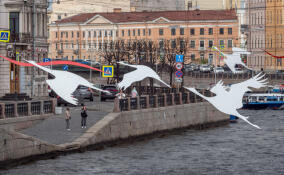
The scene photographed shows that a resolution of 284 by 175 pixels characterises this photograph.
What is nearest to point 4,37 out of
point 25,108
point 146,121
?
point 25,108

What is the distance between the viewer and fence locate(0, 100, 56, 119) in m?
42.0

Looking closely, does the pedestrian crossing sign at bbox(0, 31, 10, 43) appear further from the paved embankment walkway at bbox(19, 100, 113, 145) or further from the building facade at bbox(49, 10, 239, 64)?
the building facade at bbox(49, 10, 239, 64)

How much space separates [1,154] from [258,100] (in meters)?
47.4

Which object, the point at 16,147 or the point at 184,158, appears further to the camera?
the point at 184,158

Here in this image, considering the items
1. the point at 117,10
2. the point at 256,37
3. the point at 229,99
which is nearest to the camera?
the point at 229,99

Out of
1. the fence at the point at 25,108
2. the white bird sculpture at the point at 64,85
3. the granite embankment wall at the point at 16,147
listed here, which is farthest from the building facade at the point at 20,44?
the white bird sculpture at the point at 64,85

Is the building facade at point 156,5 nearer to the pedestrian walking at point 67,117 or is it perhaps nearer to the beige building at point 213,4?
the beige building at point 213,4

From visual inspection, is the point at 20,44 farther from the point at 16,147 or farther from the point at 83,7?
the point at 83,7

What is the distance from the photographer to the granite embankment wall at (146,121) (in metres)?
42.9

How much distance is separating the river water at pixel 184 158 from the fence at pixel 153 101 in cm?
201

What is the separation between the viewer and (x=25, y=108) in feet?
144

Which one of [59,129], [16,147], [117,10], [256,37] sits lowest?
[16,147]

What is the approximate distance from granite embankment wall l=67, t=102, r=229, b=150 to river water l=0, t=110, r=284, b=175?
2.22 feet

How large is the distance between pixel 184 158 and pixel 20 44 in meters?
24.9
